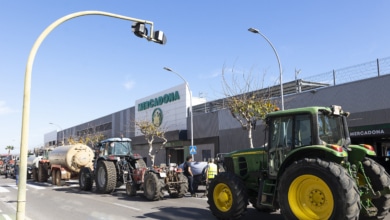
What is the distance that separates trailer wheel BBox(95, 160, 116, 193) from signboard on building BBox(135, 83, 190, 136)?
1924 centimetres

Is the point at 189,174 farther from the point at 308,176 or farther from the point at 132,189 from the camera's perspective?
the point at 308,176

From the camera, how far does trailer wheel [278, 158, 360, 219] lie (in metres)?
6.52

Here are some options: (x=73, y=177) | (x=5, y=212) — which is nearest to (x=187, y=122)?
(x=73, y=177)

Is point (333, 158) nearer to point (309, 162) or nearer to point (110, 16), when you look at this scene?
point (309, 162)

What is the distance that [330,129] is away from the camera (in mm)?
7906

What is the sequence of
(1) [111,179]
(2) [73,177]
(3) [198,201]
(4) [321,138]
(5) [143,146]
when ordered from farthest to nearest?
(5) [143,146] < (2) [73,177] < (1) [111,179] < (3) [198,201] < (4) [321,138]

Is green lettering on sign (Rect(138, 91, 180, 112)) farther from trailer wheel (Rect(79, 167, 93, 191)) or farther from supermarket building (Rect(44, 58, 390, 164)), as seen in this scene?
trailer wheel (Rect(79, 167, 93, 191))

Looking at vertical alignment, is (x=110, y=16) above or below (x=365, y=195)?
above

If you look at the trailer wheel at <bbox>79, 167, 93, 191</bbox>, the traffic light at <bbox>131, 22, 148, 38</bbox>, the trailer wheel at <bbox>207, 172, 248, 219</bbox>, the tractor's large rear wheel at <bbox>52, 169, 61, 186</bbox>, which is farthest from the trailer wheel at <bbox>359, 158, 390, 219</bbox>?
the tractor's large rear wheel at <bbox>52, 169, 61, 186</bbox>

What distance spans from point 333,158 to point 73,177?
717 inches

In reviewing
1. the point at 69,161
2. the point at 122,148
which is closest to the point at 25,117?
the point at 122,148

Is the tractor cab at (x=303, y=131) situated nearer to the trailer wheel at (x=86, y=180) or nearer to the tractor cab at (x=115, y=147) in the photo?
the tractor cab at (x=115, y=147)

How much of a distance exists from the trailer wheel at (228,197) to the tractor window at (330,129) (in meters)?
2.19

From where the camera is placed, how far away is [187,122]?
3556 centimetres
